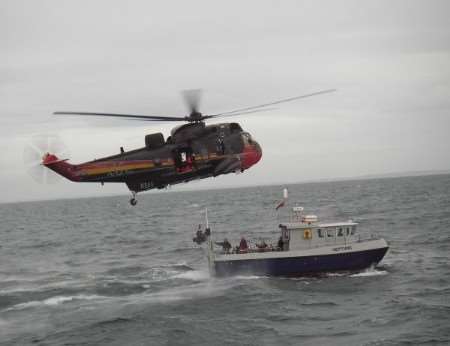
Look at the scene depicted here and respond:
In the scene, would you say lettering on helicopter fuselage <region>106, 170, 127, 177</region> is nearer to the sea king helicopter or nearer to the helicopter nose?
the sea king helicopter

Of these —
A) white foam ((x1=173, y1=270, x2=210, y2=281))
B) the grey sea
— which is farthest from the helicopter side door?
white foam ((x1=173, y1=270, x2=210, y2=281))

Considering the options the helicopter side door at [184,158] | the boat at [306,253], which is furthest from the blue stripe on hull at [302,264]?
the helicopter side door at [184,158]

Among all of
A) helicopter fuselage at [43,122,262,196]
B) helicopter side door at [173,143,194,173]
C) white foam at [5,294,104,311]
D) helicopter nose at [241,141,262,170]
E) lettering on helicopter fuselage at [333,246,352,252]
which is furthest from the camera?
lettering on helicopter fuselage at [333,246,352,252]

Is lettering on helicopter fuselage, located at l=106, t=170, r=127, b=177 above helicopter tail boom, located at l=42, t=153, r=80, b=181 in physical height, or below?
below

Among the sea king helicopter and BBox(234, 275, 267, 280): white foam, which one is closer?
the sea king helicopter

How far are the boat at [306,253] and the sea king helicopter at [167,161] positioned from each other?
16762mm

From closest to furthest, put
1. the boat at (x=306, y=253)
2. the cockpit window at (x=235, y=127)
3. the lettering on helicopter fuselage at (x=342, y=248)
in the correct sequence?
the cockpit window at (x=235, y=127) < the boat at (x=306, y=253) < the lettering on helicopter fuselage at (x=342, y=248)

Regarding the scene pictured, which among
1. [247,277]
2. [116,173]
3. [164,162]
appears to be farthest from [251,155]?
[247,277]

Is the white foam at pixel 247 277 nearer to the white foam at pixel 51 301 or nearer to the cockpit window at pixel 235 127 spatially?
the white foam at pixel 51 301

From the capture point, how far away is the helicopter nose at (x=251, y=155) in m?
30.5

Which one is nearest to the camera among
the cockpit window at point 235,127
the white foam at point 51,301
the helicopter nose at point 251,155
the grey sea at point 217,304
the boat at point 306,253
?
the cockpit window at point 235,127

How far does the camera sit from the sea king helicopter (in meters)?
27.7

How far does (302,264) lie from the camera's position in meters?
44.5

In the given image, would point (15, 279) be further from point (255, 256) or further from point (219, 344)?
point (219, 344)
